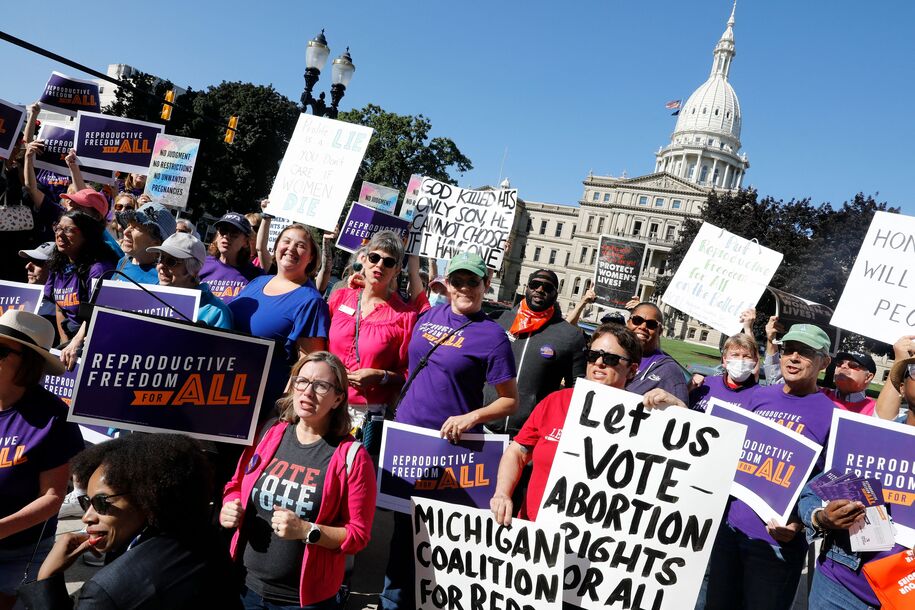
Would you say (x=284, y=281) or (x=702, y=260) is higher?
(x=702, y=260)

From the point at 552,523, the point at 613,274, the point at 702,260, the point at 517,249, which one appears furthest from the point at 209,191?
the point at 517,249

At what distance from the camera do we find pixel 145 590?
6.18 feet

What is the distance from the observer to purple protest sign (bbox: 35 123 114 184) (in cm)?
814

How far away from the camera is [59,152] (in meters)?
8.45

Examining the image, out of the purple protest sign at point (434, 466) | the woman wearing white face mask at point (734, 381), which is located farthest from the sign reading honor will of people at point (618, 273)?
the purple protest sign at point (434, 466)

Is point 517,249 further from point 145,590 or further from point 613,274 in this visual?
point 145,590

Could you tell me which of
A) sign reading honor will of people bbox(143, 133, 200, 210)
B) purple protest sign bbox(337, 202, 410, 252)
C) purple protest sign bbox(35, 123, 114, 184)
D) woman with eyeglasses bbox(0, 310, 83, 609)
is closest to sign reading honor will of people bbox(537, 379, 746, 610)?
woman with eyeglasses bbox(0, 310, 83, 609)

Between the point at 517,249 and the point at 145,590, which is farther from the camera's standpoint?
the point at 517,249

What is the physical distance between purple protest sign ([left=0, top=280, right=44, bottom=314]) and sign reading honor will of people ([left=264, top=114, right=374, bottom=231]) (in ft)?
8.07

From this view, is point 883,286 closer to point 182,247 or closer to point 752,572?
point 752,572

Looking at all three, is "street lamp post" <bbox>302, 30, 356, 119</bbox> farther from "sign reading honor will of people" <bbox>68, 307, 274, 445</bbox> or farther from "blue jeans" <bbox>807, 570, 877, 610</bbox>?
"blue jeans" <bbox>807, 570, 877, 610</bbox>

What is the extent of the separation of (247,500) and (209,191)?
46.2 metres

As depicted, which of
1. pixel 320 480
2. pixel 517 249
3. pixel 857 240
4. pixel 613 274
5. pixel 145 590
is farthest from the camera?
pixel 517 249

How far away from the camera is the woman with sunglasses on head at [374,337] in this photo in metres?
3.79
